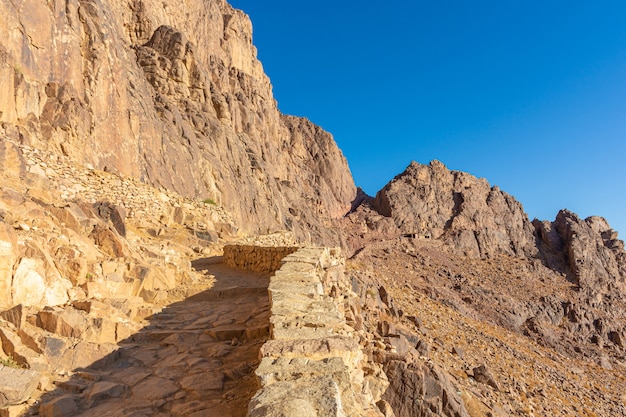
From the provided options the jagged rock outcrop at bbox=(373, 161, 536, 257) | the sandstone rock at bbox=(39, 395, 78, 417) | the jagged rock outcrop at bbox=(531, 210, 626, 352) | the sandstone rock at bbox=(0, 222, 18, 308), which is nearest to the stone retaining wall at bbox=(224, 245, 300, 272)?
the sandstone rock at bbox=(0, 222, 18, 308)

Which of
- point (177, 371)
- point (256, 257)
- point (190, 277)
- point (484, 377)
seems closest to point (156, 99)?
point (256, 257)

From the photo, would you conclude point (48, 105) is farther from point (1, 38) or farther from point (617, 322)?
point (617, 322)

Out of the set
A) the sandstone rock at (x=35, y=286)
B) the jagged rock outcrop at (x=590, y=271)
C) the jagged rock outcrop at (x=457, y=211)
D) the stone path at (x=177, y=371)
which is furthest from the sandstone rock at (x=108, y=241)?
the jagged rock outcrop at (x=457, y=211)

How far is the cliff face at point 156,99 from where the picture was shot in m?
15.1

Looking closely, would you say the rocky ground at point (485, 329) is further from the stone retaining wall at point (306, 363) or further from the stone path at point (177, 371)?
the stone retaining wall at point (306, 363)

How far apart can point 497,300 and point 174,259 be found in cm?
3980

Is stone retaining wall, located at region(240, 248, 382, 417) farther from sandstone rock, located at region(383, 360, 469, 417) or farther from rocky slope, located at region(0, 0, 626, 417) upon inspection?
sandstone rock, located at region(383, 360, 469, 417)

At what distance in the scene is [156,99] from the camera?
1184 inches

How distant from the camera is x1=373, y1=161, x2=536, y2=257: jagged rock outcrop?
6112 cm

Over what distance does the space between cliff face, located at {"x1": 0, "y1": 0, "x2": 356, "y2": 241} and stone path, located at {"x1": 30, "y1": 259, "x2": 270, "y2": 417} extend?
10.4m

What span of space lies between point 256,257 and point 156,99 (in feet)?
75.2

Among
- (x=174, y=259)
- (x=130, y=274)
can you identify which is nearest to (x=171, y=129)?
(x=174, y=259)

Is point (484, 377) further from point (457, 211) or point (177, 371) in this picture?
point (457, 211)

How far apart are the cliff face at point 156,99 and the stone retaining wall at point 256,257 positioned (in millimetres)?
8100
